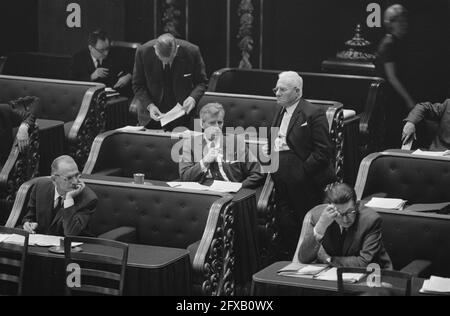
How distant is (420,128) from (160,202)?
385 centimetres

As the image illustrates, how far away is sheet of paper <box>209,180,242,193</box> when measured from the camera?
27.6 feet

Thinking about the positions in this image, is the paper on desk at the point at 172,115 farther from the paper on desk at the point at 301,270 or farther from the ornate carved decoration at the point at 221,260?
the paper on desk at the point at 301,270

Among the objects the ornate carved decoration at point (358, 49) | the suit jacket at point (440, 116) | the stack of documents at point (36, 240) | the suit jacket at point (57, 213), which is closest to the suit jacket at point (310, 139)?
the suit jacket at point (440, 116)

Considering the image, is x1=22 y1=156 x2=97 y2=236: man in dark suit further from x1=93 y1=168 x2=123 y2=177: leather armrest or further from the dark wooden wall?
the dark wooden wall

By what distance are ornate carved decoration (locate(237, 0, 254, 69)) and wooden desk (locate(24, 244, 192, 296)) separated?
18.4ft

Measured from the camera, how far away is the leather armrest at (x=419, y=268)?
7.22m

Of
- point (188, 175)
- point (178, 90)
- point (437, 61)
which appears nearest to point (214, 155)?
point (188, 175)

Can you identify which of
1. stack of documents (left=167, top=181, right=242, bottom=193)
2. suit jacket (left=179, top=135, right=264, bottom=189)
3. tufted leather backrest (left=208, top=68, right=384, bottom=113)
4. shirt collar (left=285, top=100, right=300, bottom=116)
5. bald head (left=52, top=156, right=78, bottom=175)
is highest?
shirt collar (left=285, top=100, right=300, bottom=116)

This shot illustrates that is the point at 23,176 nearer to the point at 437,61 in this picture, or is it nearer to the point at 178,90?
the point at 178,90

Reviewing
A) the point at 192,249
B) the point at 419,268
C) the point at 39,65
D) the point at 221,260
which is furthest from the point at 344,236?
the point at 39,65

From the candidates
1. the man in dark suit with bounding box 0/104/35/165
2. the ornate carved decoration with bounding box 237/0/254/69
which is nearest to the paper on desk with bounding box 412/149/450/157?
the man in dark suit with bounding box 0/104/35/165

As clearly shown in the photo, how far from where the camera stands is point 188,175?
8.80 metres

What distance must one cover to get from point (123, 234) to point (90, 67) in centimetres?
418

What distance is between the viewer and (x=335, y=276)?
6.84 metres
